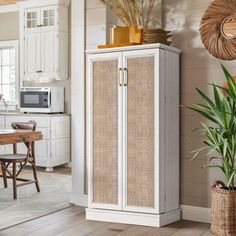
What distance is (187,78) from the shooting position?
13.0 ft

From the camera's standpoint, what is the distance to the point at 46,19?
6969 millimetres

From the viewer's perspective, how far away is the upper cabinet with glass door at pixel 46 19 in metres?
6.87

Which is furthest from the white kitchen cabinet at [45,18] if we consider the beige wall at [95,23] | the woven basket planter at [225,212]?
the woven basket planter at [225,212]

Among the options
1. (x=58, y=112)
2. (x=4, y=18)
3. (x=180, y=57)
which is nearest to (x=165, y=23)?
(x=180, y=57)

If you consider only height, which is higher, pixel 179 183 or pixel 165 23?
pixel 165 23

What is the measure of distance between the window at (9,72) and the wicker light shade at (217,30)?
4588 millimetres

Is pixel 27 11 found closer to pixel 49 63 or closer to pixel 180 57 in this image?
pixel 49 63

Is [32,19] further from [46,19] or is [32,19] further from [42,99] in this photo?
[42,99]

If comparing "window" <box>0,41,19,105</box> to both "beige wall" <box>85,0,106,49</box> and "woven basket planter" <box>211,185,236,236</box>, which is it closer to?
"beige wall" <box>85,0,106,49</box>

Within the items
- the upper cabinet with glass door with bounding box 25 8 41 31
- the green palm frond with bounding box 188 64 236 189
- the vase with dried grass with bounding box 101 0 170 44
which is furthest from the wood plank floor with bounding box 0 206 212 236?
the upper cabinet with glass door with bounding box 25 8 41 31

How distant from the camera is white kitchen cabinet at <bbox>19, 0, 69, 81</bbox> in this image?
22.6 feet

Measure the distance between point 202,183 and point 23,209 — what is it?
183 centimetres

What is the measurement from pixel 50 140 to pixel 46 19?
201 centimetres

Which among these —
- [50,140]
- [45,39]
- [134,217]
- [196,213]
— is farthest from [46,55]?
[196,213]
